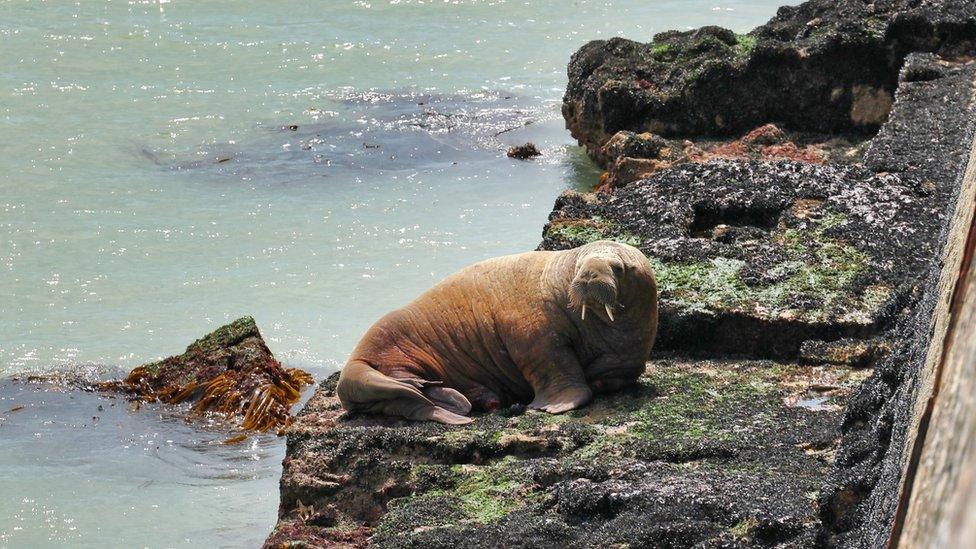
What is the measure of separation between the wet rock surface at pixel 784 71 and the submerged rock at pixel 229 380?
3.67m

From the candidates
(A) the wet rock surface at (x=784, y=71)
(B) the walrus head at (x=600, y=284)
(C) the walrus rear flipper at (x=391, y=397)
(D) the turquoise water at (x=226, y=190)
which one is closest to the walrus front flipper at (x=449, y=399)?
(C) the walrus rear flipper at (x=391, y=397)

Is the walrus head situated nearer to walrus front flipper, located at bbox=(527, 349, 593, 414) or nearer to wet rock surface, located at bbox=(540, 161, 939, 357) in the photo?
walrus front flipper, located at bbox=(527, 349, 593, 414)

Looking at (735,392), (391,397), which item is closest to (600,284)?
(735,392)

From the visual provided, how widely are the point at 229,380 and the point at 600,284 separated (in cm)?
345

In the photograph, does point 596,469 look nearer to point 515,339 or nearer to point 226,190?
point 515,339

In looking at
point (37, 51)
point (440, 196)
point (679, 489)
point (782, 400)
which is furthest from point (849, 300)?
point (37, 51)

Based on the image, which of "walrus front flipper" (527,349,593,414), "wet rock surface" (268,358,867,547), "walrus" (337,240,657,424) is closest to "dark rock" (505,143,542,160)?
"walrus" (337,240,657,424)

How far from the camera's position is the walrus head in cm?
521

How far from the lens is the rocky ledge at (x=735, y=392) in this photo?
3.59 meters

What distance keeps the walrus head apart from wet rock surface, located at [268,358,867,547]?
0.34 m

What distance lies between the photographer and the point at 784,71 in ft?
31.7

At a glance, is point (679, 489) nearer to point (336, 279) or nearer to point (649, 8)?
point (336, 279)

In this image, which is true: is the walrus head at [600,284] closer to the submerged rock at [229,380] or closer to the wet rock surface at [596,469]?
the wet rock surface at [596,469]

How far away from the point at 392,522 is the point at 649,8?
15.3 meters
